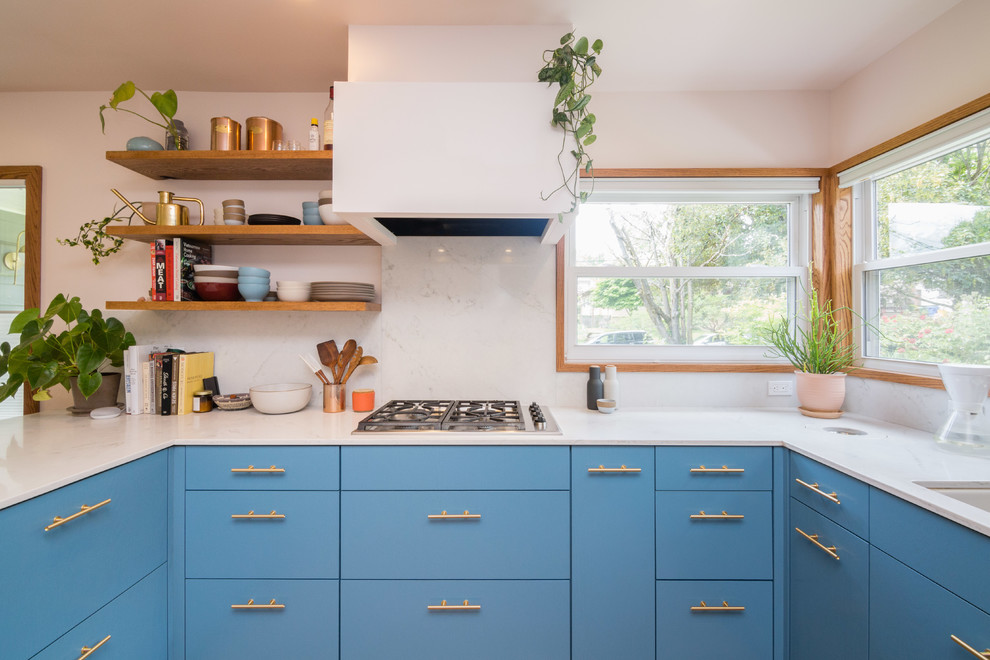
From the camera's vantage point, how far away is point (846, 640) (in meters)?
1.28

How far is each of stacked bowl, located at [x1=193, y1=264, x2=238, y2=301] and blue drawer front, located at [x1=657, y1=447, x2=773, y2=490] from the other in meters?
2.07

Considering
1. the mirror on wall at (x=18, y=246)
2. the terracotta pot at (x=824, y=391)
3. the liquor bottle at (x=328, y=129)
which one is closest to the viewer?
the liquor bottle at (x=328, y=129)

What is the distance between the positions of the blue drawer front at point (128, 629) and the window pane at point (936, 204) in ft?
10.7

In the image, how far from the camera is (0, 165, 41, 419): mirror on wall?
2203 millimetres

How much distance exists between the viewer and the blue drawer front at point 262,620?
1560 mm

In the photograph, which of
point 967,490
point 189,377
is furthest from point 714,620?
point 189,377

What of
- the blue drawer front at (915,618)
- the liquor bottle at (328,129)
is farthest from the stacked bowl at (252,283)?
the blue drawer front at (915,618)

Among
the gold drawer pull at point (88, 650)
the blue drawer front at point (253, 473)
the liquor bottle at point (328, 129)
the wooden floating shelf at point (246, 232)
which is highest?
the liquor bottle at point (328, 129)

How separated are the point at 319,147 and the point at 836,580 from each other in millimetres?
2588

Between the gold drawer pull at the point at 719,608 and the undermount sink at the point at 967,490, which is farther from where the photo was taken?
the gold drawer pull at the point at 719,608

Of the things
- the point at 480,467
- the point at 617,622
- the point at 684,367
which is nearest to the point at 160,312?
the point at 480,467

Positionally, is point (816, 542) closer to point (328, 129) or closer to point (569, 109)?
point (569, 109)

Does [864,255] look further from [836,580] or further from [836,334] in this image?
[836,580]

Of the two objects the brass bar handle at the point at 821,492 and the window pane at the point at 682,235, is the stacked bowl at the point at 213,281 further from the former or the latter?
the brass bar handle at the point at 821,492
